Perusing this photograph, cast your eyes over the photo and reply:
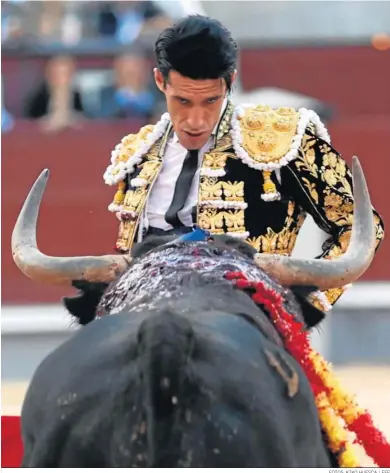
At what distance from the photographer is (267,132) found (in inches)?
116

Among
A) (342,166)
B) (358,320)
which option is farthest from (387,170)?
(342,166)

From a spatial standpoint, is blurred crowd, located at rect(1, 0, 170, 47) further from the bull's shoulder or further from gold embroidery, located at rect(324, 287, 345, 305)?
gold embroidery, located at rect(324, 287, 345, 305)

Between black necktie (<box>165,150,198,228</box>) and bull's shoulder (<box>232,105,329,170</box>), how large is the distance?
11 cm

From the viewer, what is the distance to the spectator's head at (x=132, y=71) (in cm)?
780

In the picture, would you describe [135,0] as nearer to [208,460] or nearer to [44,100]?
[44,100]

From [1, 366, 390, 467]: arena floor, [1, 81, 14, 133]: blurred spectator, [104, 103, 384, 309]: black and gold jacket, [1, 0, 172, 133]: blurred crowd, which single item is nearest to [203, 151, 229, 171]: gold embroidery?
[104, 103, 384, 309]: black and gold jacket

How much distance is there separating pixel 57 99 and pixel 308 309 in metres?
5.56

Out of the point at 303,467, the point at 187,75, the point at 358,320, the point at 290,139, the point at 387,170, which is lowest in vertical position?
the point at 358,320

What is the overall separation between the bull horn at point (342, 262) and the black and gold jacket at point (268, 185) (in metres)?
0.23

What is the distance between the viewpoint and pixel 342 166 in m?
2.96

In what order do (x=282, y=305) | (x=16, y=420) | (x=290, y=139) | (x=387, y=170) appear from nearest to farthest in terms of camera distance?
(x=282, y=305) → (x=290, y=139) → (x=16, y=420) → (x=387, y=170)

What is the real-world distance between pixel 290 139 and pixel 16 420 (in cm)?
147

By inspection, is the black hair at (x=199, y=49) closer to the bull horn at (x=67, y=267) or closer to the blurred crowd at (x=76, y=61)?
the bull horn at (x=67, y=267)

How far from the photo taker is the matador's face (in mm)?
2625
